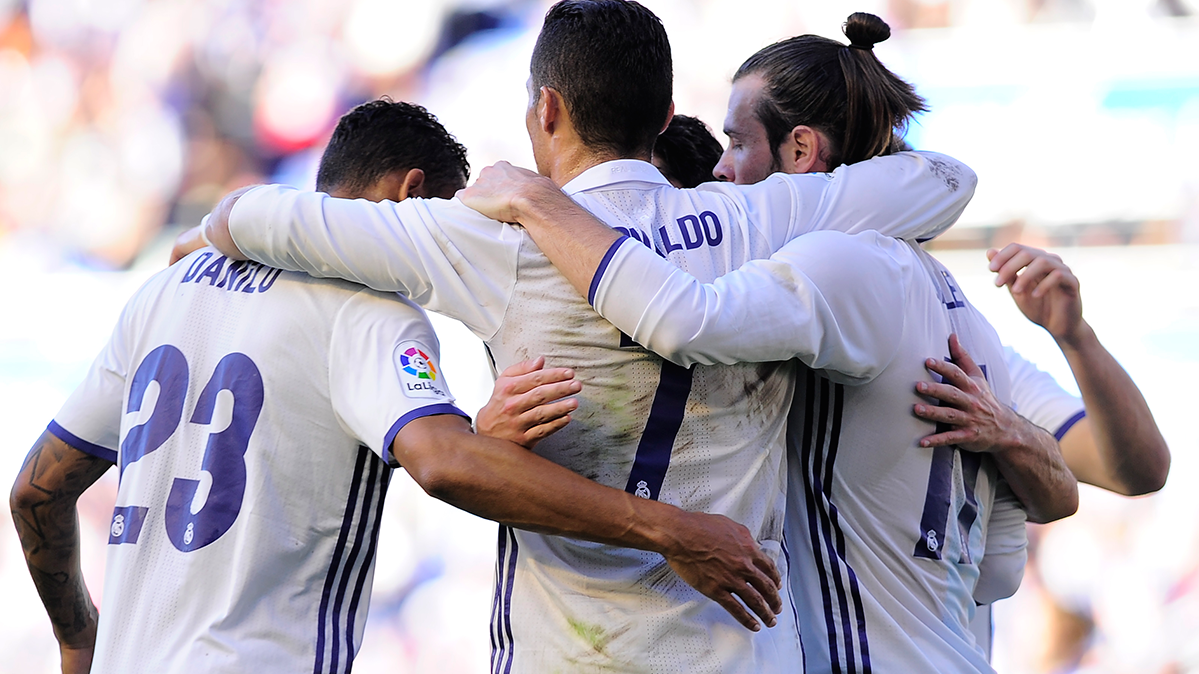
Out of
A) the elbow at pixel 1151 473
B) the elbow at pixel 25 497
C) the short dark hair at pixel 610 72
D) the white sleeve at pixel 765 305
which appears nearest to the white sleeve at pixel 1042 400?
the elbow at pixel 1151 473

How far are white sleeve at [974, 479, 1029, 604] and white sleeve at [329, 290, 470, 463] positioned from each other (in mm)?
994

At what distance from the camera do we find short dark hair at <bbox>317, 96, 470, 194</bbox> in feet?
6.54

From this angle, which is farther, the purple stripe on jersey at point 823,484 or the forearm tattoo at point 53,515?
the forearm tattoo at point 53,515

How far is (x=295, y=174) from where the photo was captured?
5.29 m

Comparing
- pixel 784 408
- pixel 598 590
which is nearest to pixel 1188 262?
pixel 784 408

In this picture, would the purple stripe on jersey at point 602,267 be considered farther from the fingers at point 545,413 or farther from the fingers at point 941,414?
the fingers at point 941,414

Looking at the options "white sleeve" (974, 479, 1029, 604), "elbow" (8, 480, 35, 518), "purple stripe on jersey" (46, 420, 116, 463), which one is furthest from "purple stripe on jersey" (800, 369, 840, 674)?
"elbow" (8, 480, 35, 518)

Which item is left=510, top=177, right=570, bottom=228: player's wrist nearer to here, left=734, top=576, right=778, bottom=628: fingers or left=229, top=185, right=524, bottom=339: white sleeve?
Answer: left=229, top=185, right=524, bottom=339: white sleeve

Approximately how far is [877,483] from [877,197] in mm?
464

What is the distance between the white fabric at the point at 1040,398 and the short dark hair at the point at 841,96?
637 millimetres

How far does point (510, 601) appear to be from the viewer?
5.21 feet

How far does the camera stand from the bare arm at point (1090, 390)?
178 centimetres

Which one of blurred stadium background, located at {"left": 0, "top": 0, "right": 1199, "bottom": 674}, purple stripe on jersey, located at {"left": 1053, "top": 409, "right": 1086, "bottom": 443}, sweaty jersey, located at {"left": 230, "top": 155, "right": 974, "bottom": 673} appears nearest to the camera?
sweaty jersey, located at {"left": 230, "top": 155, "right": 974, "bottom": 673}

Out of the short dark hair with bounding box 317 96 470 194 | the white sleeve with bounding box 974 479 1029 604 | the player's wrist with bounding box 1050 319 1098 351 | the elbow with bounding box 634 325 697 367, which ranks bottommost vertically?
the white sleeve with bounding box 974 479 1029 604
